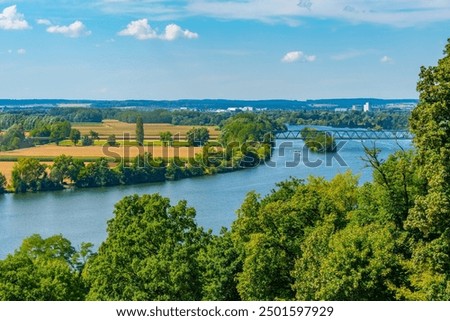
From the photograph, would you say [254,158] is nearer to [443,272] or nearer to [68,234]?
[68,234]

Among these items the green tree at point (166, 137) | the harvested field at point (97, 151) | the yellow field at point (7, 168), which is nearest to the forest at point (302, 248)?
the yellow field at point (7, 168)

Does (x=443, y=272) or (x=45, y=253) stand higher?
(x=443, y=272)

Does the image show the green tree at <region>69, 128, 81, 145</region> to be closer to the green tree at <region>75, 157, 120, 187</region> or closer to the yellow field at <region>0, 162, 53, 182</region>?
the yellow field at <region>0, 162, 53, 182</region>

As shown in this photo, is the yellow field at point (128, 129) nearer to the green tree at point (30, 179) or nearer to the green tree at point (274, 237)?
the green tree at point (30, 179)

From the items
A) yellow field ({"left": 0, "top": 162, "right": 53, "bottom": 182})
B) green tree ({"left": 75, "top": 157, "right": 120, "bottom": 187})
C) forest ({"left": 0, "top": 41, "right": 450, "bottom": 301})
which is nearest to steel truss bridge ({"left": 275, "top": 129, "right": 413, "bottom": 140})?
green tree ({"left": 75, "top": 157, "right": 120, "bottom": 187})

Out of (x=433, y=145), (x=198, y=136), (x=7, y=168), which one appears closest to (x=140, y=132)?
(x=198, y=136)
